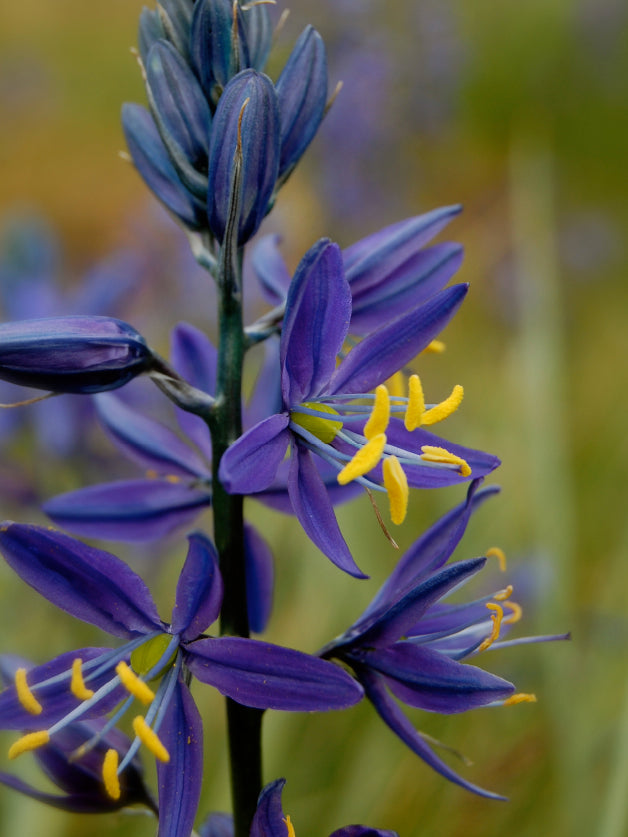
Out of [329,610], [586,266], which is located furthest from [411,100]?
[329,610]

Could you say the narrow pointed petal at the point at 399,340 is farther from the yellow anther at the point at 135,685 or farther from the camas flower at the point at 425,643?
the yellow anther at the point at 135,685

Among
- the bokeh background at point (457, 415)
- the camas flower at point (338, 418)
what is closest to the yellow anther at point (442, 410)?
the camas flower at point (338, 418)

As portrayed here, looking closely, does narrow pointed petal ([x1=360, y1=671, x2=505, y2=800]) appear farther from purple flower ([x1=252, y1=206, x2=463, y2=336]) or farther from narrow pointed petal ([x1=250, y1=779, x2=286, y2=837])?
purple flower ([x1=252, y1=206, x2=463, y2=336])

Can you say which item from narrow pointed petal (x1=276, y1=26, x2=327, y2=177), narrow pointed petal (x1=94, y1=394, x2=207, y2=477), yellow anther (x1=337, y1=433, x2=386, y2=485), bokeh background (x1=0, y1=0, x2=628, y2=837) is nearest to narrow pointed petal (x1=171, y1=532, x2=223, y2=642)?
yellow anther (x1=337, y1=433, x2=386, y2=485)

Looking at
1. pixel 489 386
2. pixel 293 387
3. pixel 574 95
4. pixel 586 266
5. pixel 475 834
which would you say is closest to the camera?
pixel 293 387

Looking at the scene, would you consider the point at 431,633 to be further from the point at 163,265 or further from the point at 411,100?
the point at 411,100
